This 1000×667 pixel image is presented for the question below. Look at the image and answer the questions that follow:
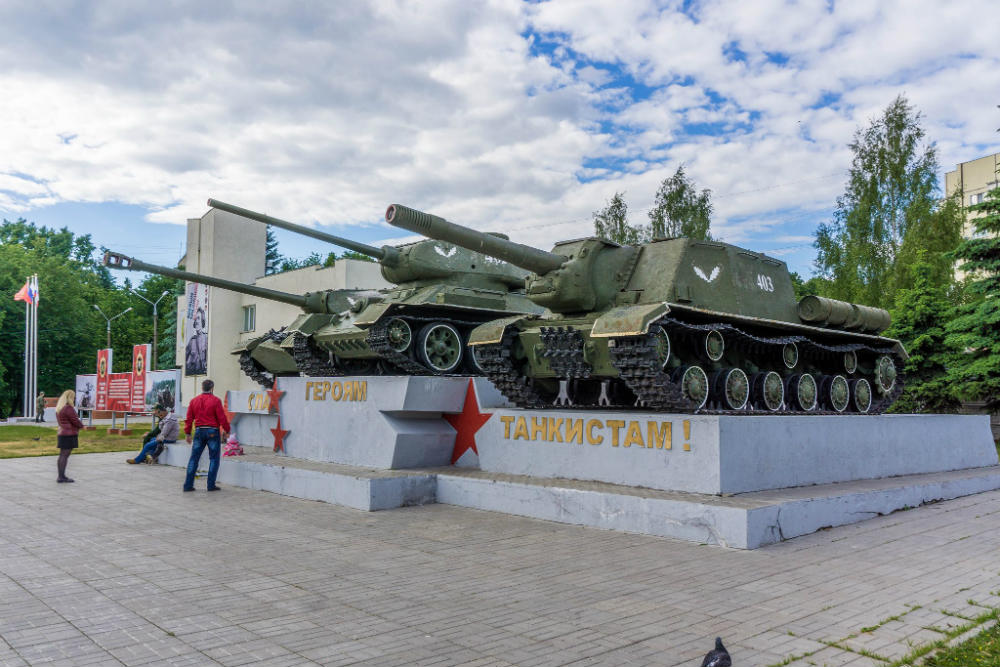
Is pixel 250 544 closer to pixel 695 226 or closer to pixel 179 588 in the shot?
pixel 179 588

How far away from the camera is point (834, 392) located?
44.4 ft

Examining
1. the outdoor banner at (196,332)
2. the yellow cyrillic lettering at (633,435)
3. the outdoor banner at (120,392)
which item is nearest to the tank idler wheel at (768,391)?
the yellow cyrillic lettering at (633,435)

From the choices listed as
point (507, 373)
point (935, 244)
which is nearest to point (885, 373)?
point (507, 373)

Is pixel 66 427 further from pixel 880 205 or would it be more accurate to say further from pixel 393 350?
pixel 880 205

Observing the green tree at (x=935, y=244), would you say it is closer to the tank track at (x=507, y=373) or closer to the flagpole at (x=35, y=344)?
the tank track at (x=507, y=373)

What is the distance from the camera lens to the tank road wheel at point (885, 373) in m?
14.7

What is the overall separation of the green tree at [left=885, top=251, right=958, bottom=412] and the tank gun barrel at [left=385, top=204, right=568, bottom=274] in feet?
47.4

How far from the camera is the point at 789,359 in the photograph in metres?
12.7

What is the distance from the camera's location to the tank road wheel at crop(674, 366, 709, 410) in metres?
10.8

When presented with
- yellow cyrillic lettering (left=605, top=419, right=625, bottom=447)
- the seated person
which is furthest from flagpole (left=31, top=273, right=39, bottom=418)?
yellow cyrillic lettering (left=605, top=419, right=625, bottom=447)

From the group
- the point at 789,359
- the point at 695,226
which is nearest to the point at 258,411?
the point at 789,359

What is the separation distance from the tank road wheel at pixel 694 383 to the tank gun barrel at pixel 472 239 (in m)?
2.57

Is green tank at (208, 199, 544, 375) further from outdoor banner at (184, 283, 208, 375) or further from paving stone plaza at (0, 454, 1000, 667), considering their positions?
outdoor banner at (184, 283, 208, 375)

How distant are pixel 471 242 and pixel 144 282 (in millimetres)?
72294
